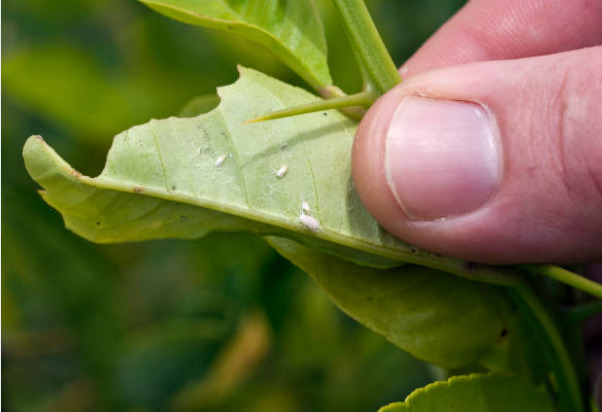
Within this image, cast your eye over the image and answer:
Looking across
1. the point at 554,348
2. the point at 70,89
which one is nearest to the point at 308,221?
the point at 554,348

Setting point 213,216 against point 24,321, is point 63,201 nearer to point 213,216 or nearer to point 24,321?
point 213,216

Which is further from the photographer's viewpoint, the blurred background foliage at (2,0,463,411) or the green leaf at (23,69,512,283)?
the blurred background foliage at (2,0,463,411)

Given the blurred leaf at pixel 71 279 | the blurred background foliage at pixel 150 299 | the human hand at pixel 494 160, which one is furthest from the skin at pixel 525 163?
the blurred leaf at pixel 71 279

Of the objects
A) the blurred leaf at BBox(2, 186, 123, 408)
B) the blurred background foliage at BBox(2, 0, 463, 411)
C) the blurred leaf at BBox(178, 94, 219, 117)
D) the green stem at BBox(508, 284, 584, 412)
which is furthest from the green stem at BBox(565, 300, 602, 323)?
the blurred leaf at BBox(2, 186, 123, 408)

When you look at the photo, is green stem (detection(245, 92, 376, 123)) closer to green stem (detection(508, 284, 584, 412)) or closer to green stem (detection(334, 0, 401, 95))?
green stem (detection(334, 0, 401, 95))

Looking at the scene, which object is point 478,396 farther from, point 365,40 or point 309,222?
point 365,40

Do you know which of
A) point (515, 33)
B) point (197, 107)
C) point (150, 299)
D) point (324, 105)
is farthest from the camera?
point (150, 299)
